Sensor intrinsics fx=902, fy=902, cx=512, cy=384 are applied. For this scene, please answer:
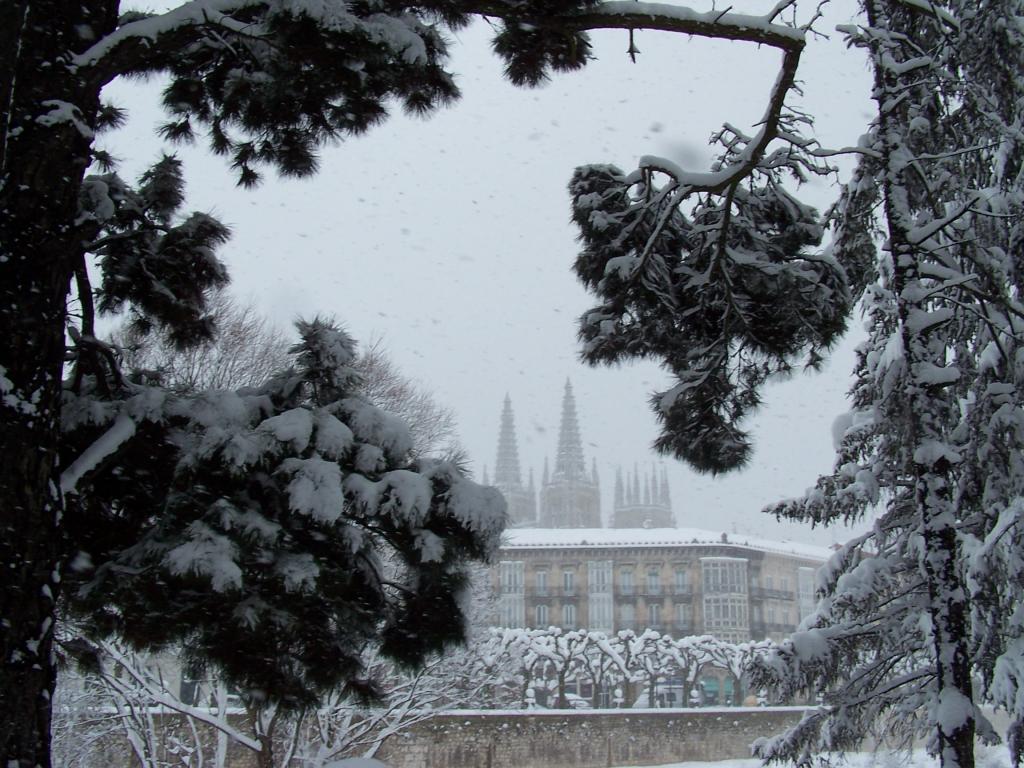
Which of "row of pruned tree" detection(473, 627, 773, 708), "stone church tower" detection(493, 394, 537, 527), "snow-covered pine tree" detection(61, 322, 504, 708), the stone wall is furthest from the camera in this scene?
"stone church tower" detection(493, 394, 537, 527)

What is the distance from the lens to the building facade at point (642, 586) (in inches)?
2507

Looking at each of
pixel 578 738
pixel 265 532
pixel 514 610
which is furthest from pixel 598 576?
pixel 265 532

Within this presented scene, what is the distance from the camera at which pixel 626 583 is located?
65438 mm

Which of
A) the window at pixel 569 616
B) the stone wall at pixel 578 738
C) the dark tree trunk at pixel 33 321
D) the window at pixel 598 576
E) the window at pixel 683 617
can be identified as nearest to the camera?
the dark tree trunk at pixel 33 321

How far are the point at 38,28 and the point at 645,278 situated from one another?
11.0 feet

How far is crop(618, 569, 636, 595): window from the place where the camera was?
65.2 meters

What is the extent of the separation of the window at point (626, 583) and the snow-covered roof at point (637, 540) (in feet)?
6.63

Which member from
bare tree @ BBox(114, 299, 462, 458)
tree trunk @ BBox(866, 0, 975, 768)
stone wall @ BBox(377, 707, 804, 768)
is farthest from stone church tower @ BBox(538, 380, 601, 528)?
tree trunk @ BBox(866, 0, 975, 768)

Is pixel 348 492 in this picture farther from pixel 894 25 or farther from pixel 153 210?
pixel 894 25

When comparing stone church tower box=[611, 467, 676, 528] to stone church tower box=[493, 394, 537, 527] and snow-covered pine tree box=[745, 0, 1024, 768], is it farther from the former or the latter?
snow-covered pine tree box=[745, 0, 1024, 768]

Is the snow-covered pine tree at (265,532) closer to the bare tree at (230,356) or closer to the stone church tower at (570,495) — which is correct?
the bare tree at (230,356)

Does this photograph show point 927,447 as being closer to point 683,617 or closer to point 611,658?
point 611,658

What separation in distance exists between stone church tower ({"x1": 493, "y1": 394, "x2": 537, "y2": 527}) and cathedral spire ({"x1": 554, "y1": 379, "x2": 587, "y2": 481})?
6.58 metres

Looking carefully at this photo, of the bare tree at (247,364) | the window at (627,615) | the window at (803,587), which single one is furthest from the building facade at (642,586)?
the bare tree at (247,364)
